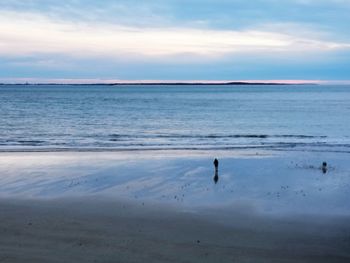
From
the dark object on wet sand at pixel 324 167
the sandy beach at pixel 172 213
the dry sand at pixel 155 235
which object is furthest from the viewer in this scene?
the dark object on wet sand at pixel 324 167

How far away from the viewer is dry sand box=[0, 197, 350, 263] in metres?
11.7

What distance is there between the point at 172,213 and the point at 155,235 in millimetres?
2330

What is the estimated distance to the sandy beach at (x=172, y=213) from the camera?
12.0m

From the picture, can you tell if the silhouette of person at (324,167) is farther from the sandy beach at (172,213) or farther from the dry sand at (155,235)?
the dry sand at (155,235)

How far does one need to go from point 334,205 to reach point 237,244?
5.52 m

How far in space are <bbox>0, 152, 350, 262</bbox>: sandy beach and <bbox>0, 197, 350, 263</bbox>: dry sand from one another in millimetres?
26

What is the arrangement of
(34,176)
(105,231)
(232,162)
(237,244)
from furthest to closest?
(232,162)
(34,176)
(105,231)
(237,244)

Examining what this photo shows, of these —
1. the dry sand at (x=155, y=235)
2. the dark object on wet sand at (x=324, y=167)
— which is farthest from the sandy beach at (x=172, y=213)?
the dark object on wet sand at (x=324, y=167)

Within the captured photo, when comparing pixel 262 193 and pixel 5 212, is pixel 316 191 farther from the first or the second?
pixel 5 212

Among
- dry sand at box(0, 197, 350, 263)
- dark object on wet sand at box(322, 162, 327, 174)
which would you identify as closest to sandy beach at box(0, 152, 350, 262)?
dry sand at box(0, 197, 350, 263)

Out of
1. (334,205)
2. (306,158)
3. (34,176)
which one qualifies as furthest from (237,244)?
(306,158)

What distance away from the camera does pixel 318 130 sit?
52.9 meters

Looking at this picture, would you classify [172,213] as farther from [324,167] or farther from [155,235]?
[324,167]

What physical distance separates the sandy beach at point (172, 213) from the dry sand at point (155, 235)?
0.03m
